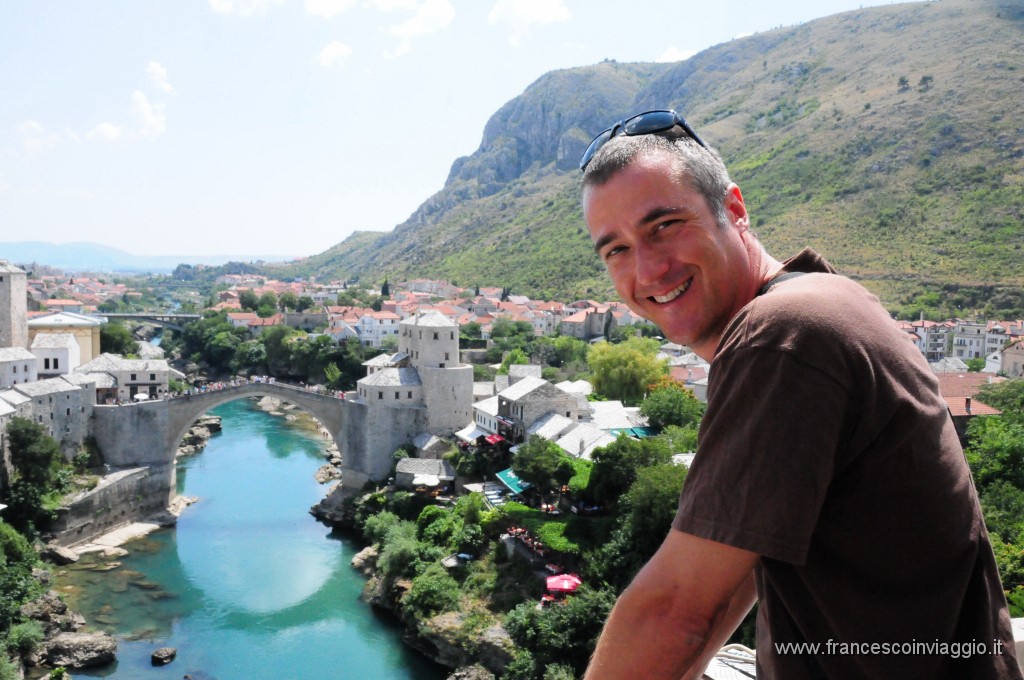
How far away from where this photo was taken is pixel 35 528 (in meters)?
17.5

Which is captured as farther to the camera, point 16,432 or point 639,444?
point 16,432

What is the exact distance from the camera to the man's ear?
132cm

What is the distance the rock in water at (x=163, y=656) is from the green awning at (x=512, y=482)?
733cm

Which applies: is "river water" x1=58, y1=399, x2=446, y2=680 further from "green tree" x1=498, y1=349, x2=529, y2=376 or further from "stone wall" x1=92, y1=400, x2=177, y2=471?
"green tree" x1=498, y1=349, x2=529, y2=376

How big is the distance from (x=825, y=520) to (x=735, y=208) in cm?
59

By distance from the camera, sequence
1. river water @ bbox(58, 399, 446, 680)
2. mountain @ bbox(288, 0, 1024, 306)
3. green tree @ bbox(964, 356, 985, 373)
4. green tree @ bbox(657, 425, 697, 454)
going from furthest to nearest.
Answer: mountain @ bbox(288, 0, 1024, 306)
green tree @ bbox(964, 356, 985, 373)
green tree @ bbox(657, 425, 697, 454)
river water @ bbox(58, 399, 446, 680)

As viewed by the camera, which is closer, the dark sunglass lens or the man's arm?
the man's arm

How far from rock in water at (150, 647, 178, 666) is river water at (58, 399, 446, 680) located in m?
0.12

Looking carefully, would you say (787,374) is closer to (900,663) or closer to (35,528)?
(900,663)

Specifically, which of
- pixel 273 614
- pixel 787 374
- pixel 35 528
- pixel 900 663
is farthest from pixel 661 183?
Answer: pixel 35 528

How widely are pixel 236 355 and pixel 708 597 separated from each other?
4157 centimetres

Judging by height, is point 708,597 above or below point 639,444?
above

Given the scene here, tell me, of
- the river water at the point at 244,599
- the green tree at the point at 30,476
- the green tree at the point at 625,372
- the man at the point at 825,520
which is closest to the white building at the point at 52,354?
the river water at the point at 244,599

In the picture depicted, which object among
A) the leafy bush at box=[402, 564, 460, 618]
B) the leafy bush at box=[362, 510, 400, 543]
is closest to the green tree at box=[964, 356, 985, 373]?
the leafy bush at box=[362, 510, 400, 543]
